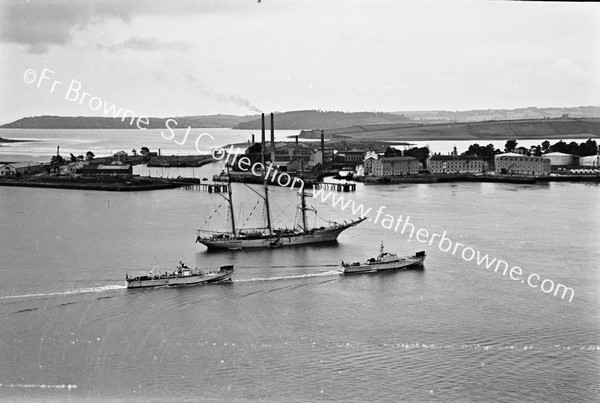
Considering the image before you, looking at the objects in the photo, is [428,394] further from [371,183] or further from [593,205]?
[371,183]

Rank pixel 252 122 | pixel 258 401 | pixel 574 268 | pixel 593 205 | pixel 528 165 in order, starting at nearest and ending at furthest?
1. pixel 258 401
2. pixel 574 268
3. pixel 593 205
4. pixel 528 165
5. pixel 252 122

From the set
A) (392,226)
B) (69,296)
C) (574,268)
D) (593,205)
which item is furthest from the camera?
(593,205)

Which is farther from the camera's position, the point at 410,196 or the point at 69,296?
the point at 410,196

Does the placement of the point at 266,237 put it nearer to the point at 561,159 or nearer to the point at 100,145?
the point at 561,159

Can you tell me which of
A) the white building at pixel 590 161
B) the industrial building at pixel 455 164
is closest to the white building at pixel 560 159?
the white building at pixel 590 161

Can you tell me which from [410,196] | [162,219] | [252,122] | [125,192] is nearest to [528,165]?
[410,196]

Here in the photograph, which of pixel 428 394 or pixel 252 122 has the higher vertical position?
pixel 252 122

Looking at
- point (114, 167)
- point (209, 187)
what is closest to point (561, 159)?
point (209, 187)
